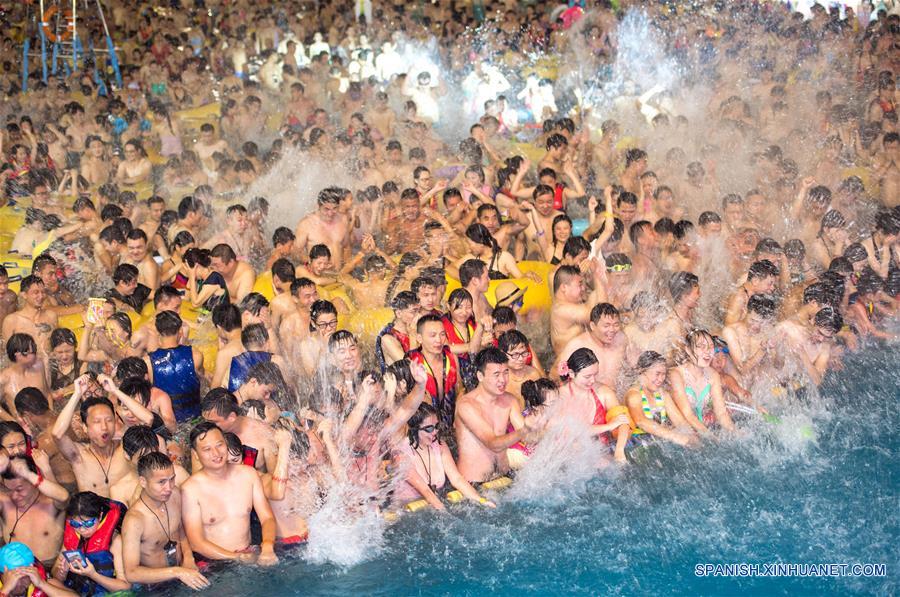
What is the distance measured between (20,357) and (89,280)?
2.22 metres

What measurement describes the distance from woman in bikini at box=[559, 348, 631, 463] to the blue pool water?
10.4 inches

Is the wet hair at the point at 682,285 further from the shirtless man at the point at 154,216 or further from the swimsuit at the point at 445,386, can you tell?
the shirtless man at the point at 154,216

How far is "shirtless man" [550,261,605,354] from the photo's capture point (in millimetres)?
7367

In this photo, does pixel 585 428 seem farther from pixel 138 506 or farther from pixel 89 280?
pixel 89 280

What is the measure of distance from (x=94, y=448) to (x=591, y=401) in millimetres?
3027

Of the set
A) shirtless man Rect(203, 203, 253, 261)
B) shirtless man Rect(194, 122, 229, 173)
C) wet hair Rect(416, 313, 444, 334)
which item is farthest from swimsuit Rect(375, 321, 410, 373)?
shirtless man Rect(194, 122, 229, 173)

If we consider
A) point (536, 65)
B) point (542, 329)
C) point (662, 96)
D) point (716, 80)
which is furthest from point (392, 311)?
point (536, 65)

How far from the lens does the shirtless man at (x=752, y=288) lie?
24.1ft

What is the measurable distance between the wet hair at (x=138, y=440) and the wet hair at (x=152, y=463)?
32cm

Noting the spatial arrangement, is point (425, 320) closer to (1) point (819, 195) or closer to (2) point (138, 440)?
(2) point (138, 440)

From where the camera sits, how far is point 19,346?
6.73 meters

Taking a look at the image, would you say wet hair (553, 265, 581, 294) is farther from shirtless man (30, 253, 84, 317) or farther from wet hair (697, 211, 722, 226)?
shirtless man (30, 253, 84, 317)

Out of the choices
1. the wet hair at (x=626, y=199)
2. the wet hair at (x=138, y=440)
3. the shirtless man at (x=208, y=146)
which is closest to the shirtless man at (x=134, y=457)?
the wet hair at (x=138, y=440)

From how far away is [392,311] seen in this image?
786 centimetres
